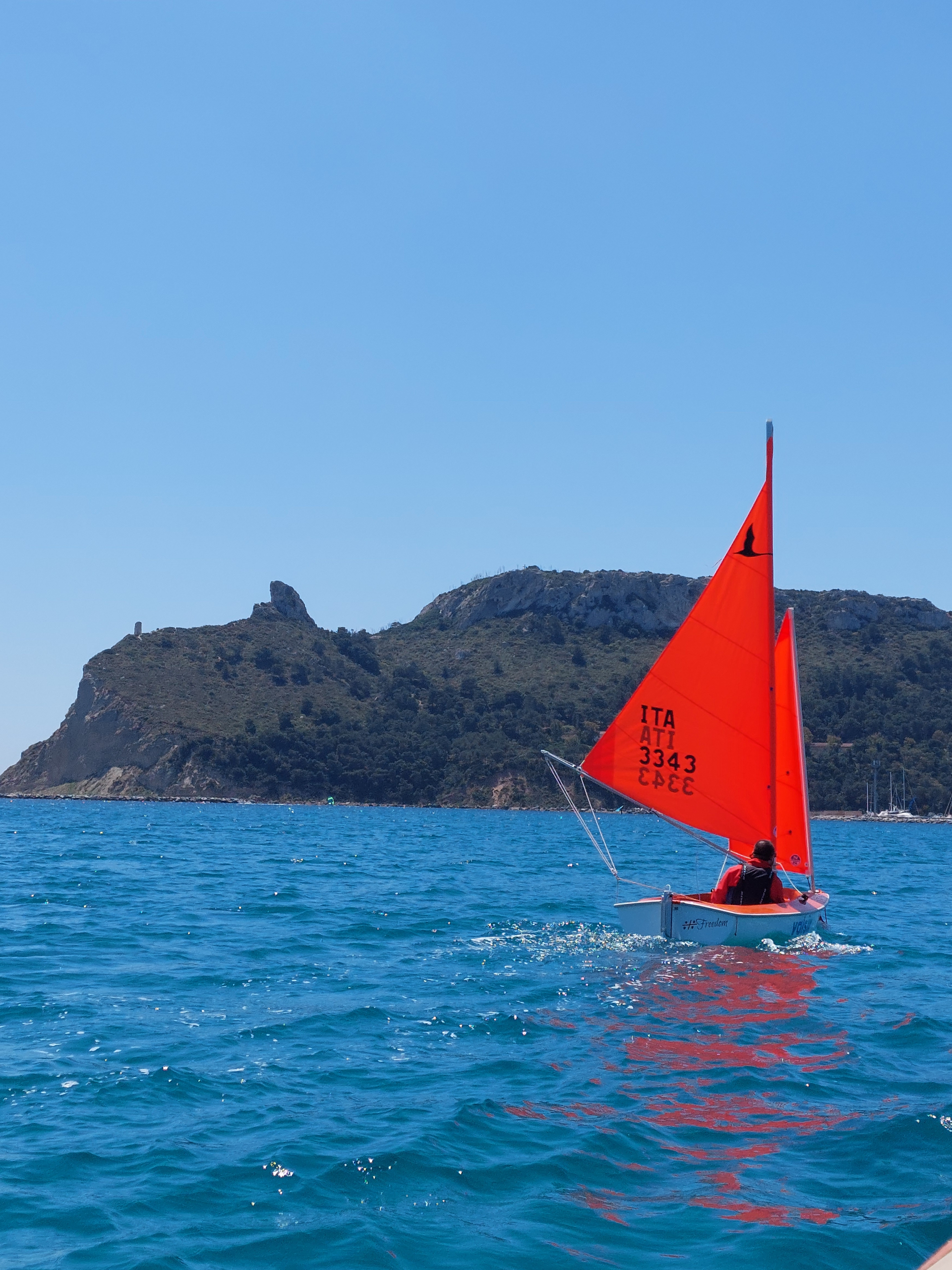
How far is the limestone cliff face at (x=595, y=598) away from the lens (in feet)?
516

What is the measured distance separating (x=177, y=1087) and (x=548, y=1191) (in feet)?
12.4

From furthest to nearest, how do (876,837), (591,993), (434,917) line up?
(876,837), (434,917), (591,993)

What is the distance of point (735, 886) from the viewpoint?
769 inches

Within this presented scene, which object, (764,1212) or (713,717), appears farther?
(713,717)

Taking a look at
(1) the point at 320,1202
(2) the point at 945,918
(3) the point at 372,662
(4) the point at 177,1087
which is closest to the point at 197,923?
(4) the point at 177,1087

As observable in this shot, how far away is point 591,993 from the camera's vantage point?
14898 millimetres

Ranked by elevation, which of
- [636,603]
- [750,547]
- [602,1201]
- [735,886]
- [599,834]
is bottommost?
[602,1201]

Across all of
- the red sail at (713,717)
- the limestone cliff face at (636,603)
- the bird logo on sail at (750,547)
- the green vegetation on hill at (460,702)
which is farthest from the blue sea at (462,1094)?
the limestone cliff face at (636,603)

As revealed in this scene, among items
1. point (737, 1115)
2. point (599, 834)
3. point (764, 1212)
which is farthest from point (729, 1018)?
point (599, 834)

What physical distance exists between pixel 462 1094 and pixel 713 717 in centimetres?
→ 1061

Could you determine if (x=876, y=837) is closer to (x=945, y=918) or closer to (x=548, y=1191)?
(x=945, y=918)

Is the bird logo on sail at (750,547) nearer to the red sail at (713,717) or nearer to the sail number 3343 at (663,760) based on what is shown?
the red sail at (713,717)

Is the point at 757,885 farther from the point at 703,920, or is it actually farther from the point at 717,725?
the point at 717,725

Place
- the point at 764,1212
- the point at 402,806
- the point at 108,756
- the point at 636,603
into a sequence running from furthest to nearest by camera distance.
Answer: the point at 636,603 < the point at 402,806 < the point at 108,756 < the point at 764,1212
